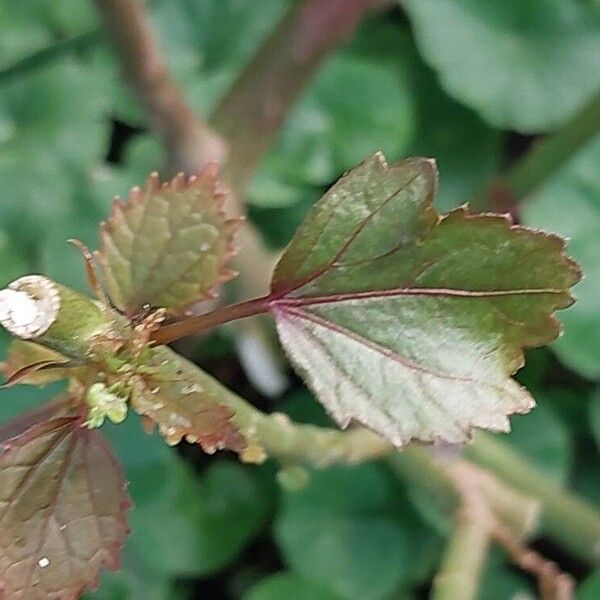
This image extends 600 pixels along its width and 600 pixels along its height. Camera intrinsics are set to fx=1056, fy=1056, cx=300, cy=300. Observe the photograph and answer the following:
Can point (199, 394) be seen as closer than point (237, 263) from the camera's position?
Yes

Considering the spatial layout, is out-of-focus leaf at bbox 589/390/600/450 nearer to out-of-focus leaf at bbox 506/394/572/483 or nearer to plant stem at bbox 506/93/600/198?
out-of-focus leaf at bbox 506/394/572/483

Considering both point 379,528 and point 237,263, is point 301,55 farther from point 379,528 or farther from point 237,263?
point 379,528

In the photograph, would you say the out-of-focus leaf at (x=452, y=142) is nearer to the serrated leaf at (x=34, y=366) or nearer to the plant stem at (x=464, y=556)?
the plant stem at (x=464, y=556)

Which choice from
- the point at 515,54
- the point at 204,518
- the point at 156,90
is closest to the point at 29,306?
the point at 156,90

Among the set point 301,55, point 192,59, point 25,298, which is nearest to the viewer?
point 25,298

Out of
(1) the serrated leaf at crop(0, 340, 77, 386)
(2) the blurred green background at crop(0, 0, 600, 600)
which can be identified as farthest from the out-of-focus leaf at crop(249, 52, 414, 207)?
(1) the serrated leaf at crop(0, 340, 77, 386)

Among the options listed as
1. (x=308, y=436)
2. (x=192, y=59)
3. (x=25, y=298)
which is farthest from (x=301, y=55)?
(x=25, y=298)

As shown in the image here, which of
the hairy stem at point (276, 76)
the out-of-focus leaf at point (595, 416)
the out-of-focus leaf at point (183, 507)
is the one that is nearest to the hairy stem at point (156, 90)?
the hairy stem at point (276, 76)
